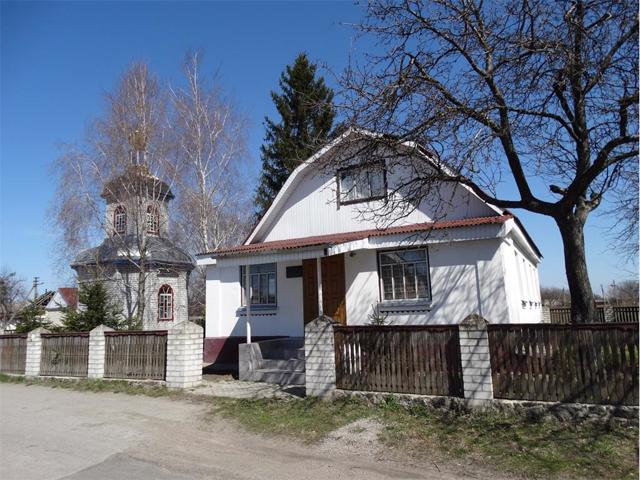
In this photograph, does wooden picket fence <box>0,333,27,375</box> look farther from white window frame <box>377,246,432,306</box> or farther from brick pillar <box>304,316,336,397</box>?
white window frame <box>377,246,432,306</box>

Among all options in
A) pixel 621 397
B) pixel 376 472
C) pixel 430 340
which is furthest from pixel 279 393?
pixel 621 397

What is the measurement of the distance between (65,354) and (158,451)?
882 centimetres

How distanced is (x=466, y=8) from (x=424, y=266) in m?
6.27

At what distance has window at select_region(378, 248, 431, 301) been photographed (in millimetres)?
12266

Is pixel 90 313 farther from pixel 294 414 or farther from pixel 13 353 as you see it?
pixel 294 414

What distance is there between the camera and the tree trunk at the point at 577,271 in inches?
298

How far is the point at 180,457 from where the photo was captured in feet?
20.6

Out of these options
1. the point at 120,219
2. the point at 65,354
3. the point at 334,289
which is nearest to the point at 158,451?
the point at 334,289

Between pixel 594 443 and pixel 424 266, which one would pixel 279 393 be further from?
pixel 594 443

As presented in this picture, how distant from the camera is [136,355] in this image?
12156 millimetres

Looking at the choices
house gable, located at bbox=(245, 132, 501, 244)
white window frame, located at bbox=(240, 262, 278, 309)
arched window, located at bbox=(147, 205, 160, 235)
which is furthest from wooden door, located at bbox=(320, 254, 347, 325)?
arched window, located at bbox=(147, 205, 160, 235)

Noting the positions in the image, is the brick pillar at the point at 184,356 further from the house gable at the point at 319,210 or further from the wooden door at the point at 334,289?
the house gable at the point at 319,210

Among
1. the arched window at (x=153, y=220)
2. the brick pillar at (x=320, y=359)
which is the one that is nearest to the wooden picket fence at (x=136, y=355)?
the brick pillar at (x=320, y=359)

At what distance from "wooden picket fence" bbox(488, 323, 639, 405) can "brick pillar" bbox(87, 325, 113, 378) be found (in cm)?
1032
